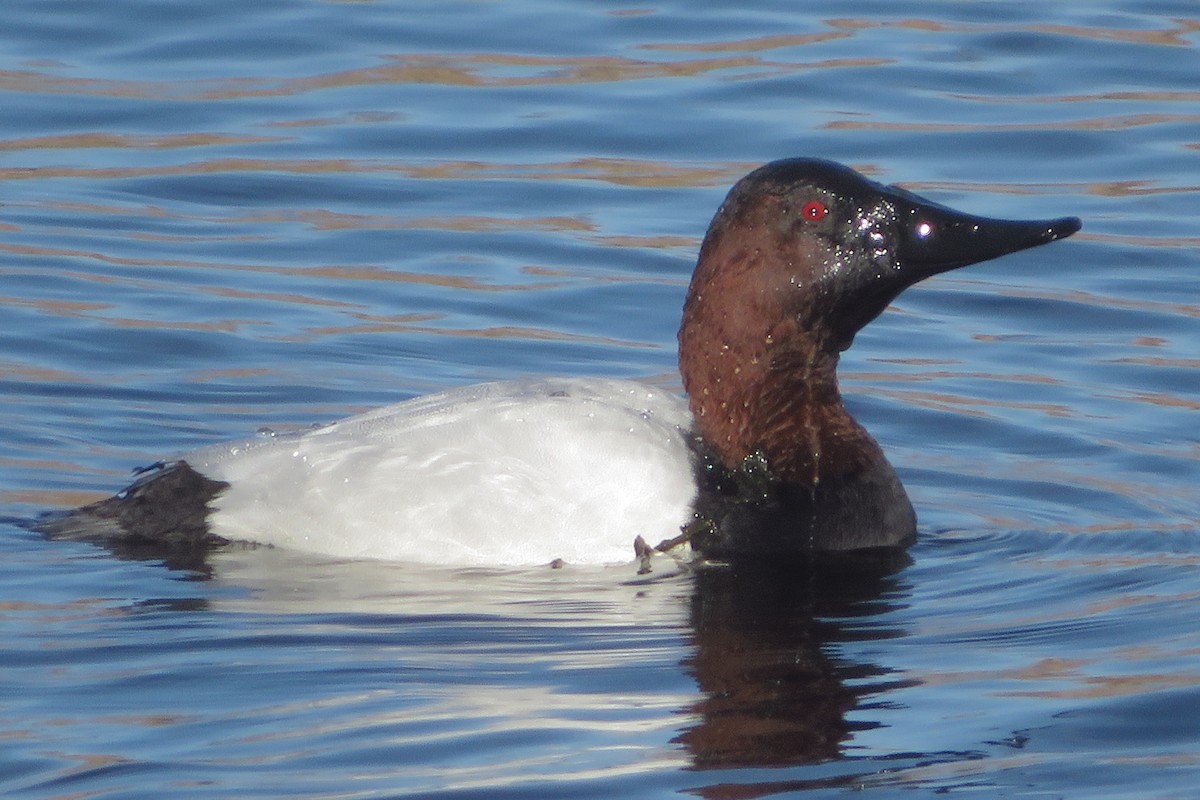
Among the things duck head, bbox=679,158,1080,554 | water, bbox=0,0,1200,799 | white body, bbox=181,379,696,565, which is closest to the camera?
water, bbox=0,0,1200,799

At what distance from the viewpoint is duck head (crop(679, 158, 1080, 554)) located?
6031 millimetres

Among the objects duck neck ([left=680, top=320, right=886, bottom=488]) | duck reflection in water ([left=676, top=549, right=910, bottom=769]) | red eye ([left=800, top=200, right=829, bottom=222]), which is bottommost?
duck reflection in water ([left=676, top=549, right=910, bottom=769])

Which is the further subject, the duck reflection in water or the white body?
the white body

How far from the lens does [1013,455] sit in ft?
23.2

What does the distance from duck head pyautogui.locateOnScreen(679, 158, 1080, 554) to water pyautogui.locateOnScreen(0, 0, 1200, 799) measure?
468 mm

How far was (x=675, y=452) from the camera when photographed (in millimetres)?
5805

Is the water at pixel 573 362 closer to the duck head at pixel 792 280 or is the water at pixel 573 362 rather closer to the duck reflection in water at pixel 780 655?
the duck reflection in water at pixel 780 655

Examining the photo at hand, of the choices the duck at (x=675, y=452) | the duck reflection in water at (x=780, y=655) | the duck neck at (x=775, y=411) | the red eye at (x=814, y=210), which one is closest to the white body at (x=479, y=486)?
the duck at (x=675, y=452)

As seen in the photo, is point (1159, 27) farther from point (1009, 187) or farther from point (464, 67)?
point (464, 67)

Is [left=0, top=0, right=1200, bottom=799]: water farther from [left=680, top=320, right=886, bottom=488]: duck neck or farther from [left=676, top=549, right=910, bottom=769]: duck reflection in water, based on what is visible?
[left=680, top=320, right=886, bottom=488]: duck neck

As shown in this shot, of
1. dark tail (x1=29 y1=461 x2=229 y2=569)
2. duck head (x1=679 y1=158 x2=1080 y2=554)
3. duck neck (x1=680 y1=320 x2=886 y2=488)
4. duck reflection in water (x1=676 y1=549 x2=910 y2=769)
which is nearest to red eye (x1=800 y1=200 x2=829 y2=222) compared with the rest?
duck head (x1=679 y1=158 x2=1080 y2=554)

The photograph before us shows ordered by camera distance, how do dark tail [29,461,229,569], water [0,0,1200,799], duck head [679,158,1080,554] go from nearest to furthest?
water [0,0,1200,799]
dark tail [29,461,229,569]
duck head [679,158,1080,554]

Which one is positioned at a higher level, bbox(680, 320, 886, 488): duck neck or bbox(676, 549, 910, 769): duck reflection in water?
bbox(680, 320, 886, 488): duck neck

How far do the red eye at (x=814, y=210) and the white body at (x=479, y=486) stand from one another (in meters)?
0.72
